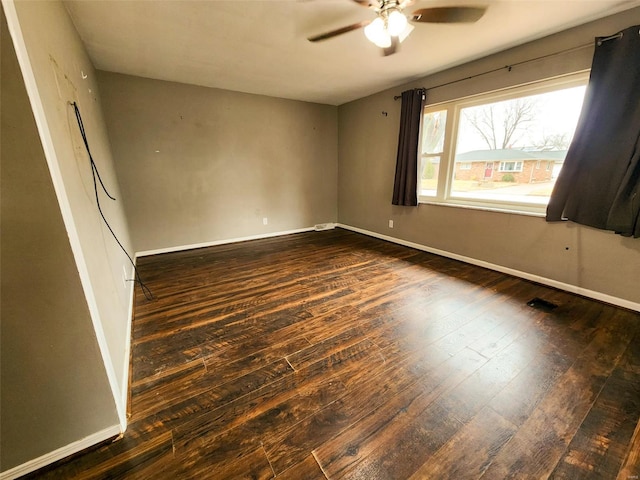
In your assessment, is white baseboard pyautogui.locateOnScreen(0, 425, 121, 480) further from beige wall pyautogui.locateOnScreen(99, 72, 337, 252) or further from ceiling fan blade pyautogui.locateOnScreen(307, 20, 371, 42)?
beige wall pyautogui.locateOnScreen(99, 72, 337, 252)

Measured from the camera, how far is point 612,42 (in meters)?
2.02

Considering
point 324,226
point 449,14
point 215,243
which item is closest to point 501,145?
point 449,14

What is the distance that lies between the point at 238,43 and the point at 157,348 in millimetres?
2761

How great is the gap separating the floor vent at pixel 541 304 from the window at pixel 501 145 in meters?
0.95

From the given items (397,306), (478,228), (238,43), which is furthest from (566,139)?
(238,43)

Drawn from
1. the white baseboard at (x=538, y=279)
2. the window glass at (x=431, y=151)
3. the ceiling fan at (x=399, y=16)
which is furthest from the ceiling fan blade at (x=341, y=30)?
the white baseboard at (x=538, y=279)

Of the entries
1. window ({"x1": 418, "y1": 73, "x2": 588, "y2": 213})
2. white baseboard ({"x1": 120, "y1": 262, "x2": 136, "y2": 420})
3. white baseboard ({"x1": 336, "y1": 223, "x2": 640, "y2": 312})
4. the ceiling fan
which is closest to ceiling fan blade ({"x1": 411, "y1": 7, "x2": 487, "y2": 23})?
the ceiling fan

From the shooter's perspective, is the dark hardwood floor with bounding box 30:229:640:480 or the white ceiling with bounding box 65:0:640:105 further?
the white ceiling with bounding box 65:0:640:105

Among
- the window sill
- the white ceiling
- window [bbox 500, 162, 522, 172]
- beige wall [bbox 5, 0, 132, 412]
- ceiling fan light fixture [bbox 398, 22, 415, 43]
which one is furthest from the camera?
window [bbox 500, 162, 522, 172]

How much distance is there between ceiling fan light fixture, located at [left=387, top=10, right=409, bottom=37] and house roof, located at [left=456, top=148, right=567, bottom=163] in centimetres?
199

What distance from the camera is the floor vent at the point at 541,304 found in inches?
89.0

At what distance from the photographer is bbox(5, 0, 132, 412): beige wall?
39.1 inches

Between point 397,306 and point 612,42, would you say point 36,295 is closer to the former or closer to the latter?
point 397,306

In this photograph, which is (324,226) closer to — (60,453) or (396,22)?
(396,22)
